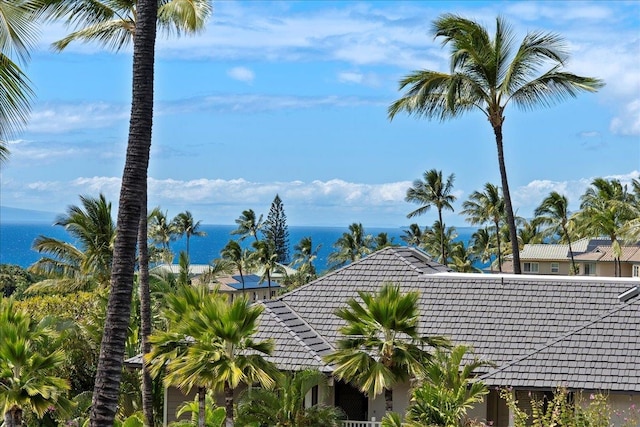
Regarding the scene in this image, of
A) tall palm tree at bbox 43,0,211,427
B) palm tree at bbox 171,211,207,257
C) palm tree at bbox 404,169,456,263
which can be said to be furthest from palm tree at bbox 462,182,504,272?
tall palm tree at bbox 43,0,211,427

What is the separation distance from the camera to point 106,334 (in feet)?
38.3

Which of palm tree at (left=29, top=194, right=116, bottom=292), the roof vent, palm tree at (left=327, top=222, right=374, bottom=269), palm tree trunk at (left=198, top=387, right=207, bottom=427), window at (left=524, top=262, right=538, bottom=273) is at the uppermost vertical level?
palm tree at (left=327, top=222, right=374, bottom=269)

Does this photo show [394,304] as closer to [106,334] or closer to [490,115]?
[106,334]

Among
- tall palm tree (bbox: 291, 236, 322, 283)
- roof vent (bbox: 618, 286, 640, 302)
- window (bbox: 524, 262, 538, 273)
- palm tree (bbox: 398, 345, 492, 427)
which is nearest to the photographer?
palm tree (bbox: 398, 345, 492, 427)

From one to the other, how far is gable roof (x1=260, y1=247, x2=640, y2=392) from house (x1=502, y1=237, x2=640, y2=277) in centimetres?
5564

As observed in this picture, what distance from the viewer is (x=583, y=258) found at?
85.8 meters

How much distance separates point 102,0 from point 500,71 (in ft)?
39.5

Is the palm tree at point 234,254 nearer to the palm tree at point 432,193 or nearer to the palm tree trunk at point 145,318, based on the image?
the palm tree at point 432,193

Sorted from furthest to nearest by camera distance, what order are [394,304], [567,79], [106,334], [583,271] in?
[583,271], [567,79], [394,304], [106,334]

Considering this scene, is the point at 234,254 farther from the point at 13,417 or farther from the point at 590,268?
the point at 13,417

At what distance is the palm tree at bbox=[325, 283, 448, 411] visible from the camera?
771 inches

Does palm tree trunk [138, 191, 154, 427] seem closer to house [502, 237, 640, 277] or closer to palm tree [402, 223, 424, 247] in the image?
house [502, 237, 640, 277]

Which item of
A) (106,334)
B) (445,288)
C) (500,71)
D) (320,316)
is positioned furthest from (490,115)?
(106,334)

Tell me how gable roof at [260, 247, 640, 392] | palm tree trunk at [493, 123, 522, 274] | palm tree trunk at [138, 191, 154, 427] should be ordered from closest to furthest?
gable roof at [260, 247, 640, 392]
palm tree trunk at [138, 191, 154, 427]
palm tree trunk at [493, 123, 522, 274]
